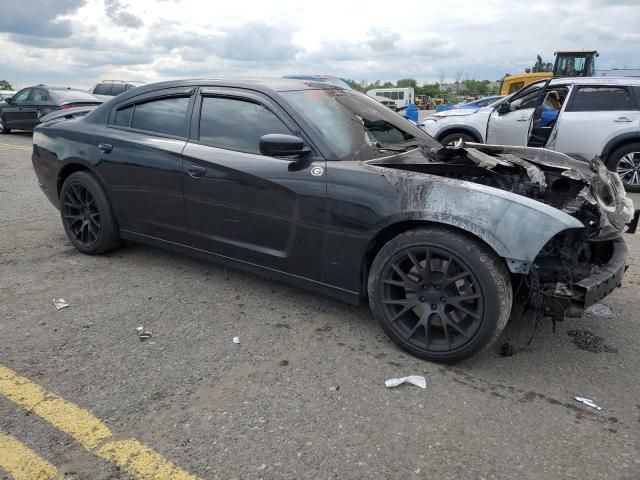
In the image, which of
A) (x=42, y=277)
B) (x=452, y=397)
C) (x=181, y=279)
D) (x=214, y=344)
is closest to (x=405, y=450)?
(x=452, y=397)

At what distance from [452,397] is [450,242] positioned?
2.64ft

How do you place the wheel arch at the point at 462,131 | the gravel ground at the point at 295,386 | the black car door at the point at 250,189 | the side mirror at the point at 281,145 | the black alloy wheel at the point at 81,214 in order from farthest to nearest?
the wheel arch at the point at 462,131 → the black alloy wheel at the point at 81,214 → the black car door at the point at 250,189 → the side mirror at the point at 281,145 → the gravel ground at the point at 295,386

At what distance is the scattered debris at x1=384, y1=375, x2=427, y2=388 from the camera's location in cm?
276

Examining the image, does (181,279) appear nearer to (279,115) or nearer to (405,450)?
(279,115)

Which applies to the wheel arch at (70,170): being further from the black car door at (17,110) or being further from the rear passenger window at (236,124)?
the black car door at (17,110)

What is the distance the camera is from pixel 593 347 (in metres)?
3.21

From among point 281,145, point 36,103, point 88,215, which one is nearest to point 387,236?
point 281,145

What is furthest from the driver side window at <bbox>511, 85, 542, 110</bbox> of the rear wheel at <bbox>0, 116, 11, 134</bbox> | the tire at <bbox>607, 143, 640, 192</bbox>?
the rear wheel at <bbox>0, 116, 11, 134</bbox>

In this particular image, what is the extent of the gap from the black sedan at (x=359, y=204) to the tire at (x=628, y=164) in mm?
4978

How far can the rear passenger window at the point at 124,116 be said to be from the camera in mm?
4301

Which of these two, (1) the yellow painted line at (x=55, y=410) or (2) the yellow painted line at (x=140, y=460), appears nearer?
(2) the yellow painted line at (x=140, y=460)

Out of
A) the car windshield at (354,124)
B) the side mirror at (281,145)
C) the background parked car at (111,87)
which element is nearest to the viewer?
the side mirror at (281,145)

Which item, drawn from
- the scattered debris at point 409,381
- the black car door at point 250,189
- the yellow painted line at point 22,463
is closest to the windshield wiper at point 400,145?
the black car door at point 250,189

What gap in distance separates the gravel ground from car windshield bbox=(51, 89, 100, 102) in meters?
11.4
